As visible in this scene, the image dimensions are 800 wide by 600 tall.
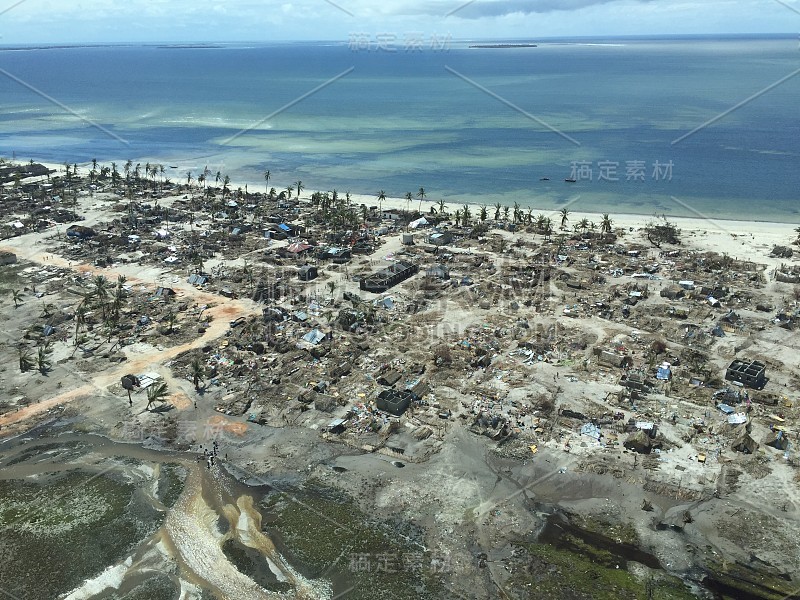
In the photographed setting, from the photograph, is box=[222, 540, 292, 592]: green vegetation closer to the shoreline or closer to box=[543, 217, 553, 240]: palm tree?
box=[543, 217, 553, 240]: palm tree

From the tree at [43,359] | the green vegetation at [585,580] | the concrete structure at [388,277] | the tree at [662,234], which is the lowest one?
the tree at [43,359]

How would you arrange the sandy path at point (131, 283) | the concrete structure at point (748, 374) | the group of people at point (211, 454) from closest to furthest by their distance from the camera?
1. the group of people at point (211, 454)
2. the concrete structure at point (748, 374)
3. the sandy path at point (131, 283)

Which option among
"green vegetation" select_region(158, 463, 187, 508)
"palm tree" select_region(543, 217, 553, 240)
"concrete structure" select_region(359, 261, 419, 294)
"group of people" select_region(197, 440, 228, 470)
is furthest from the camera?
"palm tree" select_region(543, 217, 553, 240)

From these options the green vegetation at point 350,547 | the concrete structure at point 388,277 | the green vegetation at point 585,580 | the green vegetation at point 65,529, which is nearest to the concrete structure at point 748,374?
the green vegetation at point 585,580

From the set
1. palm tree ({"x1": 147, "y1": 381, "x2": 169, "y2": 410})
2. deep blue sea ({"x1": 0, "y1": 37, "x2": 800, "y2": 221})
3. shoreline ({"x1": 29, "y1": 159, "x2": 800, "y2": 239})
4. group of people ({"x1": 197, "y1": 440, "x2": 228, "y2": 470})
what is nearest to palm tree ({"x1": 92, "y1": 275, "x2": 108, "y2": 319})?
palm tree ({"x1": 147, "y1": 381, "x2": 169, "y2": 410})

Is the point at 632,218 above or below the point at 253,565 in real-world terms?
above

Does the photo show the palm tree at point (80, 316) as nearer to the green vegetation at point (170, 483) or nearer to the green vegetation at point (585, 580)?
the green vegetation at point (170, 483)

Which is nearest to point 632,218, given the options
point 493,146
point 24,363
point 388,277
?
point 388,277

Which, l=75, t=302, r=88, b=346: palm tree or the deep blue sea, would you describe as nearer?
l=75, t=302, r=88, b=346: palm tree

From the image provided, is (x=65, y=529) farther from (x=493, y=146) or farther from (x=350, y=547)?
(x=493, y=146)
